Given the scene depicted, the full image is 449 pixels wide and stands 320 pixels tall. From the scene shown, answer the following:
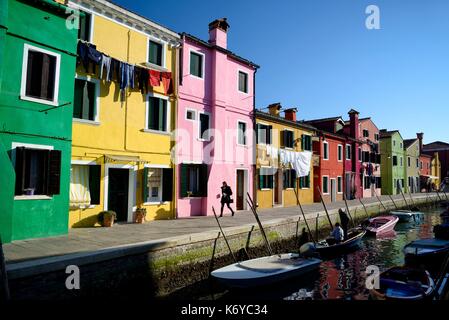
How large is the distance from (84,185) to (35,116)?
327 centimetres

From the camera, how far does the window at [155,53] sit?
A: 49.7ft

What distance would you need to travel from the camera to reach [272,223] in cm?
1435

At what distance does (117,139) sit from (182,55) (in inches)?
225

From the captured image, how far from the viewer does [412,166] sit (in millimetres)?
48781

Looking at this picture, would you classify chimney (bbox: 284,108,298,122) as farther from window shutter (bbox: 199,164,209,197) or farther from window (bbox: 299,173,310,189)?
window shutter (bbox: 199,164,209,197)

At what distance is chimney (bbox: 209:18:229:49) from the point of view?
18062 millimetres

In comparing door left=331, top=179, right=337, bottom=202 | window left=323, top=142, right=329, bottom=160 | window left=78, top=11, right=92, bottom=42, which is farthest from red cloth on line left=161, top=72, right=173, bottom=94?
door left=331, top=179, right=337, bottom=202

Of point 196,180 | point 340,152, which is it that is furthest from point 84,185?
point 340,152

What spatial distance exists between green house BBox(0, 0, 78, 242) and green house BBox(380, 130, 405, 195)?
131 ft

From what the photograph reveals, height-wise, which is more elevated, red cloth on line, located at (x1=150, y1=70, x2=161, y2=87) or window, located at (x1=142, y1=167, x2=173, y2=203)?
red cloth on line, located at (x1=150, y1=70, x2=161, y2=87)

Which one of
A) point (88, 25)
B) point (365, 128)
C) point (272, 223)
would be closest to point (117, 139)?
point (88, 25)
